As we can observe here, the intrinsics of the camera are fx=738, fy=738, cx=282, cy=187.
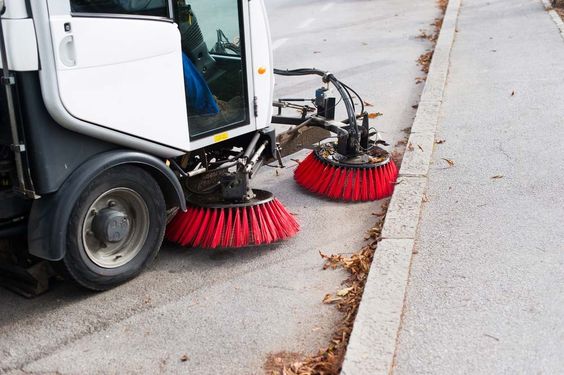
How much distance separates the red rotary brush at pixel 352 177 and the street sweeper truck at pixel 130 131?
63 centimetres

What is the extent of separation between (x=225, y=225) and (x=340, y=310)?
1.01m

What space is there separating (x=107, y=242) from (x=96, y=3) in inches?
50.7

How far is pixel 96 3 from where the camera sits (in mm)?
3797

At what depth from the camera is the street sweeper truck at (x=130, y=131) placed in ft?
11.8

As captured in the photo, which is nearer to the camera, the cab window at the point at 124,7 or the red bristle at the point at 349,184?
the cab window at the point at 124,7

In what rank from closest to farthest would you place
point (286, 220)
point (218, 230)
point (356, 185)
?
point (218, 230)
point (286, 220)
point (356, 185)

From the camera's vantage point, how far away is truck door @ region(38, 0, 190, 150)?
362 centimetres

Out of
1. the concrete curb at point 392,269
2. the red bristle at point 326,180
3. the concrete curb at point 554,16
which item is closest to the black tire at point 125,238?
the concrete curb at point 392,269

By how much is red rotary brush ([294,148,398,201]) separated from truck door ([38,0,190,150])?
1612 mm

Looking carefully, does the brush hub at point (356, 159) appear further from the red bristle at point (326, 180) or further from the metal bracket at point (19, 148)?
the metal bracket at point (19, 148)

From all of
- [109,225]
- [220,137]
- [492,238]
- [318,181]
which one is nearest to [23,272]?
[109,225]

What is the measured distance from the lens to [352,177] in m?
5.59

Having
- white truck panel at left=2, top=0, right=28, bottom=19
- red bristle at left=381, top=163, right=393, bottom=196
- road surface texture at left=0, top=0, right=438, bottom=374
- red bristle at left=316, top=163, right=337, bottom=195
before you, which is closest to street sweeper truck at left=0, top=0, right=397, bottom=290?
white truck panel at left=2, top=0, right=28, bottom=19

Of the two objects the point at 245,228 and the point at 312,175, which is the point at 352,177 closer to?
the point at 312,175
